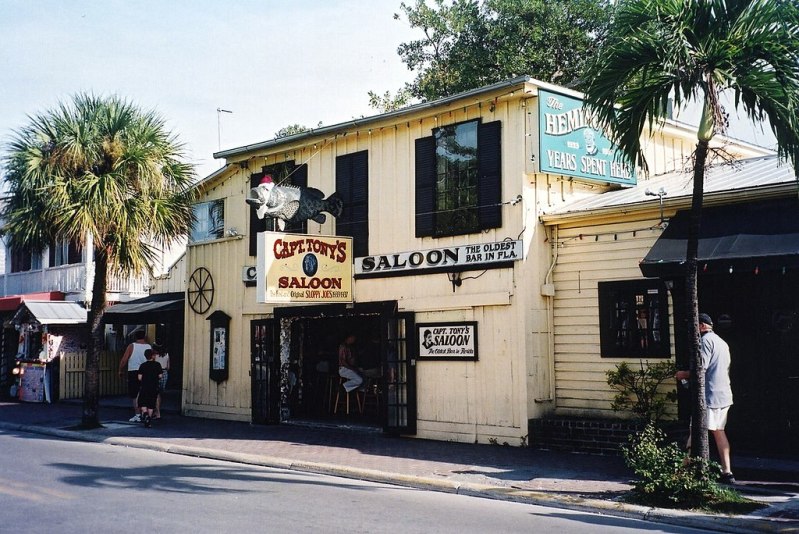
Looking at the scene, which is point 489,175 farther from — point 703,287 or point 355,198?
point 703,287

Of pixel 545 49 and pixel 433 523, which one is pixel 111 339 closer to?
pixel 545 49

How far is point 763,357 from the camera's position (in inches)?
450

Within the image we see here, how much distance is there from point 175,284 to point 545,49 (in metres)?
13.9

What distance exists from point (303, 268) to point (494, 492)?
20.7ft

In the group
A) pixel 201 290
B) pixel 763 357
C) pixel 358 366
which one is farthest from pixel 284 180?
pixel 763 357

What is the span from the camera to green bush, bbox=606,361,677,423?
476 inches

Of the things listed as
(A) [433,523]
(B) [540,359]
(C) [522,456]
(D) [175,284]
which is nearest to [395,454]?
(C) [522,456]

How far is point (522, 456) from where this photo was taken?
40.2ft

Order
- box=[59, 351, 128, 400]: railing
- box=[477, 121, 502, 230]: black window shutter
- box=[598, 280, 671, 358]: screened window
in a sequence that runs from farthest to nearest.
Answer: box=[59, 351, 128, 400]: railing < box=[477, 121, 502, 230]: black window shutter < box=[598, 280, 671, 358]: screened window

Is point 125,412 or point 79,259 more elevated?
point 79,259

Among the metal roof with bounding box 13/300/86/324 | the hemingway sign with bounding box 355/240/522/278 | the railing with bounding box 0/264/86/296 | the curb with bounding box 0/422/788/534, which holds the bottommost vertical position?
the curb with bounding box 0/422/788/534

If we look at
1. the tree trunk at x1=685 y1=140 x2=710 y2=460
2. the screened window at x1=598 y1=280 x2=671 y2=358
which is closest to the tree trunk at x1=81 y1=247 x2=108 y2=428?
the screened window at x1=598 y1=280 x2=671 y2=358

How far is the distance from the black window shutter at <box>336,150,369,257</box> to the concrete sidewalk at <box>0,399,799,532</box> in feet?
12.1

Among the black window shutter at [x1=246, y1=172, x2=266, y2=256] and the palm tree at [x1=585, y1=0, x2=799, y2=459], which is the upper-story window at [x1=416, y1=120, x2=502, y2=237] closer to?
the black window shutter at [x1=246, y1=172, x2=266, y2=256]
